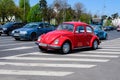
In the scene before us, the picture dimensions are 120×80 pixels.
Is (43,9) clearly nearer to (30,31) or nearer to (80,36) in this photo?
(30,31)

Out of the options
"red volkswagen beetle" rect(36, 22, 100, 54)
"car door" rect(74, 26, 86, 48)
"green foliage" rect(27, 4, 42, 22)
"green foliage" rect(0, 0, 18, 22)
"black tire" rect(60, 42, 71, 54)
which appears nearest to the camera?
"red volkswagen beetle" rect(36, 22, 100, 54)

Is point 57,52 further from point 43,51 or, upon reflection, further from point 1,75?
point 1,75

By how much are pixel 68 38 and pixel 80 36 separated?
3.62 ft

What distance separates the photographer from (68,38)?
1602 centimetres

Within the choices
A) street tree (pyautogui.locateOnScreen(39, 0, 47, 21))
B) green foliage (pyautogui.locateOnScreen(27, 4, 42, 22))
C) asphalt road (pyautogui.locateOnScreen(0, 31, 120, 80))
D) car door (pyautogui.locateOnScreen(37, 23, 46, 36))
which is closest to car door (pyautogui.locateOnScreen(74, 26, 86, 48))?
asphalt road (pyautogui.locateOnScreen(0, 31, 120, 80))

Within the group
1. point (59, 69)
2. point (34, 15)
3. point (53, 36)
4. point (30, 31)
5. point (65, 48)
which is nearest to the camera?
point (59, 69)

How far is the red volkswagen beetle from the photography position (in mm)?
15648

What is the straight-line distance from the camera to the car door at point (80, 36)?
16.7 m

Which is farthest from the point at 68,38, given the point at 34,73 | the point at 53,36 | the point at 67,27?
the point at 34,73

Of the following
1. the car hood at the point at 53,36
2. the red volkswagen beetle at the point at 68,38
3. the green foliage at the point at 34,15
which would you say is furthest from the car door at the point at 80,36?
the green foliage at the point at 34,15

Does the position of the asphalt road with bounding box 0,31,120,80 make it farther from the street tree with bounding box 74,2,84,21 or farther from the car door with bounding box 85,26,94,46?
the street tree with bounding box 74,2,84,21

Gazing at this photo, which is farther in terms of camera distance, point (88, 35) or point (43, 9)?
point (43, 9)

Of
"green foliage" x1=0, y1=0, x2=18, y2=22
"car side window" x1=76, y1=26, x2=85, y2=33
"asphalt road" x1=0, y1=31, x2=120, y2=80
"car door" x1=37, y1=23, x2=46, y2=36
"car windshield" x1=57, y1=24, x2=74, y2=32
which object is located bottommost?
"asphalt road" x1=0, y1=31, x2=120, y2=80

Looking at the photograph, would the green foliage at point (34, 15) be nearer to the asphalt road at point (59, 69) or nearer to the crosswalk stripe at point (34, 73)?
the asphalt road at point (59, 69)
